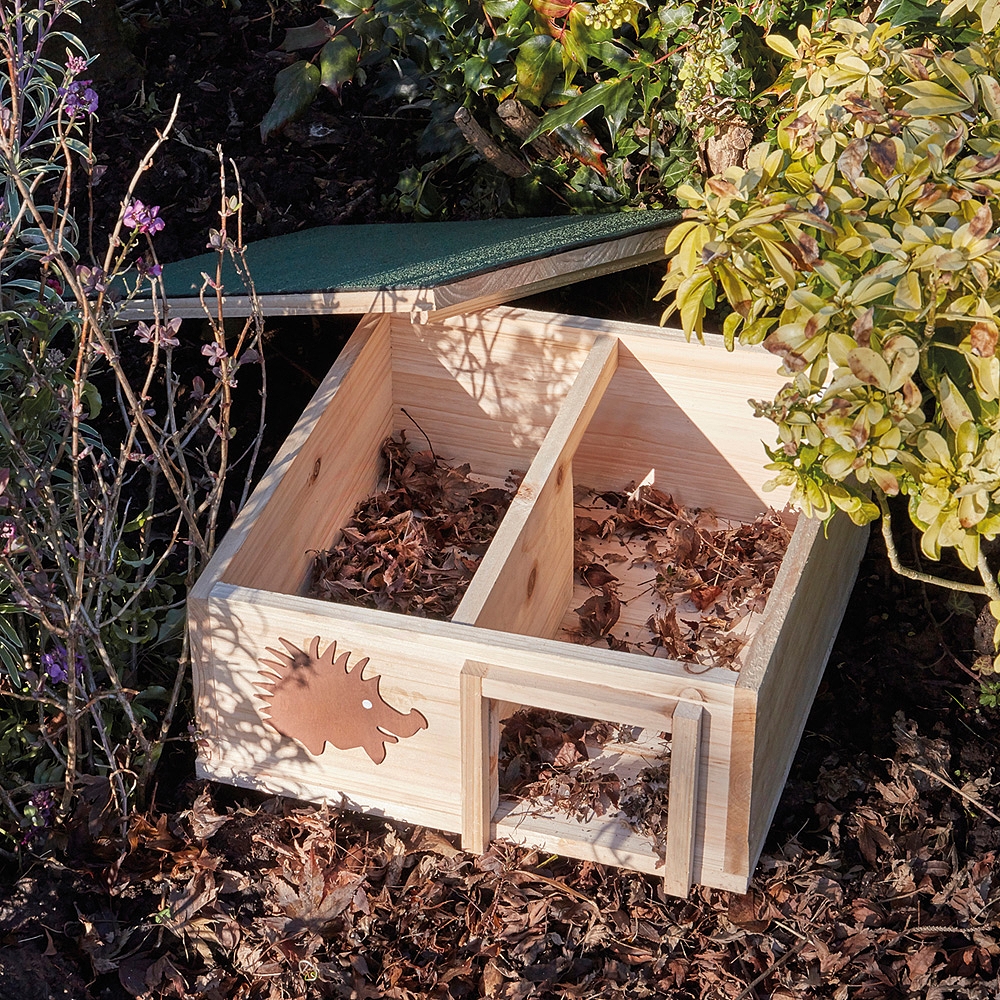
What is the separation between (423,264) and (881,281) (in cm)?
110

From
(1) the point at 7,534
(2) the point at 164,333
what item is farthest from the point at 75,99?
(1) the point at 7,534

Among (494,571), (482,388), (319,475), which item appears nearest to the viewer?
(494,571)

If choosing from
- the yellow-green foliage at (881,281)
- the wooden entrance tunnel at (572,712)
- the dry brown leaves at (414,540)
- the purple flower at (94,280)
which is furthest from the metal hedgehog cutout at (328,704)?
the yellow-green foliage at (881,281)

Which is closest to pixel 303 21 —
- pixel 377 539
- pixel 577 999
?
pixel 377 539

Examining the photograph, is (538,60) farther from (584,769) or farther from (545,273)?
(584,769)

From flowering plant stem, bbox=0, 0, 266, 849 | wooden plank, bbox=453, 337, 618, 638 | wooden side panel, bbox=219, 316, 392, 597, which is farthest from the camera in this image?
wooden side panel, bbox=219, 316, 392, 597

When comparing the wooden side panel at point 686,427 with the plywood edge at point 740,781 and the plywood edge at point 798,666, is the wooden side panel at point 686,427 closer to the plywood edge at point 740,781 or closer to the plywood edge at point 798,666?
the plywood edge at point 798,666

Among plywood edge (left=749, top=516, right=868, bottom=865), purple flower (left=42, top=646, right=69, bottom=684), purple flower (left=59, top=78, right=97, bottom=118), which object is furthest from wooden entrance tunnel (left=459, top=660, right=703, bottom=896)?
purple flower (left=59, top=78, right=97, bottom=118)

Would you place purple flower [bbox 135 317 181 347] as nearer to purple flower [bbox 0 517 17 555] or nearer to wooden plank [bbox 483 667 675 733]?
purple flower [bbox 0 517 17 555]

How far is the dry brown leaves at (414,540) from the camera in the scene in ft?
8.02

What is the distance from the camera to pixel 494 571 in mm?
2070

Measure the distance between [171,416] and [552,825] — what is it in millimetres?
867

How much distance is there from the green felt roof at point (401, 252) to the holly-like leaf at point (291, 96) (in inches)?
10.2

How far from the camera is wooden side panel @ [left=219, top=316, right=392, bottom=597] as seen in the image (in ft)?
7.26
